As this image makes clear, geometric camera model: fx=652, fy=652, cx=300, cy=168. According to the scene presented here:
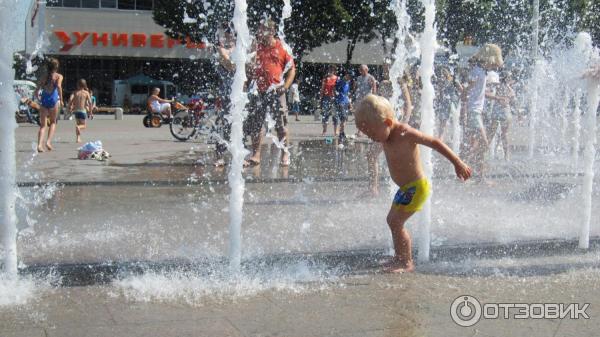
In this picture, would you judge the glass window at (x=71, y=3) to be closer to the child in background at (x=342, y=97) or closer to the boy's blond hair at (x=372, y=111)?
the child in background at (x=342, y=97)

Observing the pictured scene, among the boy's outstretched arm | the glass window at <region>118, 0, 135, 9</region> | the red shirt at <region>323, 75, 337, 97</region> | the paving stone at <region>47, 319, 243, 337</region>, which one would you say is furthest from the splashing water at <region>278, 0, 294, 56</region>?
the glass window at <region>118, 0, 135, 9</region>

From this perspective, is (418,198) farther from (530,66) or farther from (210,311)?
(530,66)

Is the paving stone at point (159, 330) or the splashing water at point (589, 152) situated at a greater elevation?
the splashing water at point (589, 152)

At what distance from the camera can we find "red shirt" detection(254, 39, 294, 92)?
819 cm

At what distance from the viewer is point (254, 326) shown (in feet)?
10.5

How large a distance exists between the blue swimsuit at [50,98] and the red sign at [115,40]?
2711cm

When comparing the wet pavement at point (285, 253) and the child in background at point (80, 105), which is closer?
the wet pavement at point (285, 253)

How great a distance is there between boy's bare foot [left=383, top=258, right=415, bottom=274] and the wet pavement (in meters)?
0.10

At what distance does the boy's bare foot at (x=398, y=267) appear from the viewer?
4.16 meters

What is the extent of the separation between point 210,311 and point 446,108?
10.00m

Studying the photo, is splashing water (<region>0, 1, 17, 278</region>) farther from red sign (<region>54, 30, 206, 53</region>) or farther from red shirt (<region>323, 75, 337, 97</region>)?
red sign (<region>54, 30, 206, 53</region>)

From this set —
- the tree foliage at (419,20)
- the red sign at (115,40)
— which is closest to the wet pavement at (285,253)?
the tree foliage at (419,20)

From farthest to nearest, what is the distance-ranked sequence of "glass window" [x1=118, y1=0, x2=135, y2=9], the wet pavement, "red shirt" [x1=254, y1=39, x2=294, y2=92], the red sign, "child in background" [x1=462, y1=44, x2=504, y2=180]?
1. "glass window" [x1=118, y1=0, x2=135, y2=9]
2. the red sign
3. "child in background" [x1=462, y1=44, x2=504, y2=180]
4. "red shirt" [x1=254, y1=39, x2=294, y2=92]
5. the wet pavement

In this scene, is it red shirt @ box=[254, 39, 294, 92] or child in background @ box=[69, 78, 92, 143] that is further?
child in background @ box=[69, 78, 92, 143]
